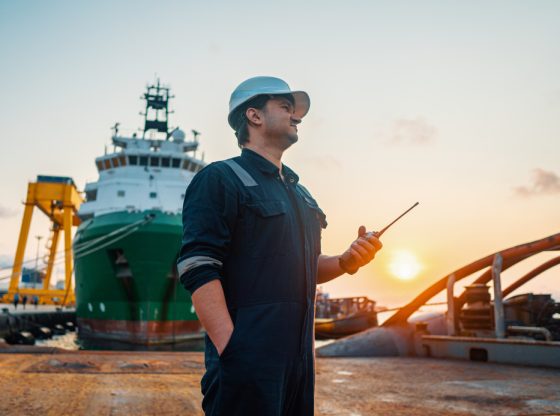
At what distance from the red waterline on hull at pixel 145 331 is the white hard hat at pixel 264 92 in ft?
58.7

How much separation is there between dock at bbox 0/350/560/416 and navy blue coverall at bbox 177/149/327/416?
7.28ft

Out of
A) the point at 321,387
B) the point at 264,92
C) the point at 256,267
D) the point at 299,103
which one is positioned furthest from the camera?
the point at 321,387

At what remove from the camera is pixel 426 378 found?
560cm

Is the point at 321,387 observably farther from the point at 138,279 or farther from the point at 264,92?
the point at 138,279

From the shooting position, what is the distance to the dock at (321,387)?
3.73 m

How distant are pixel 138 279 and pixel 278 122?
17.7 meters

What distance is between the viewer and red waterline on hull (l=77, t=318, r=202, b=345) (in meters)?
18.6

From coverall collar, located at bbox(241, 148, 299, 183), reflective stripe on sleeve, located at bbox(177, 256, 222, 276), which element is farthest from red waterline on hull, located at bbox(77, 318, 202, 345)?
reflective stripe on sleeve, located at bbox(177, 256, 222, 276)

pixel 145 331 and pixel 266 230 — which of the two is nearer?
pixel 266 230

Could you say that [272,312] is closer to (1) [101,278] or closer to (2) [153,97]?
(1) [101,278]

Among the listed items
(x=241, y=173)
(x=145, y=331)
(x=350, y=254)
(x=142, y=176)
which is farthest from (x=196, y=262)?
(x=142, y=176)

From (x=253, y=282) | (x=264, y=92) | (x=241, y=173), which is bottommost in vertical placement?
(x=253, y=282)

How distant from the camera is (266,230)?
69.8 inches

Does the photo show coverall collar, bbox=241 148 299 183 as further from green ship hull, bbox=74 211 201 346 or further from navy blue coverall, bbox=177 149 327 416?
green ship hull, bbox=74 211 201 346
